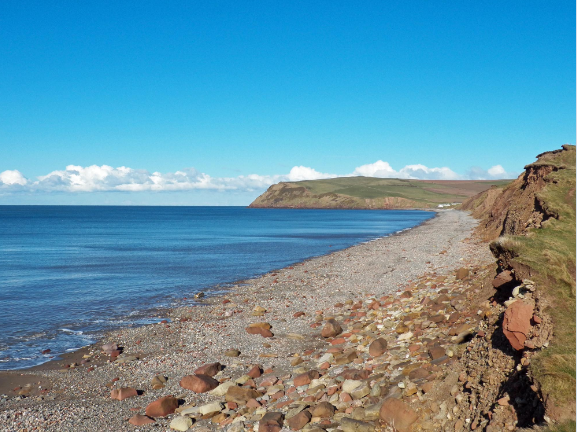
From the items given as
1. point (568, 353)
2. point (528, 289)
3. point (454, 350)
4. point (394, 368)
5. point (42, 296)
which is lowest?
point (42, 296)

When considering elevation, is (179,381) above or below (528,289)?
below

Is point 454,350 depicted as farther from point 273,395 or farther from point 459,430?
point 273,395

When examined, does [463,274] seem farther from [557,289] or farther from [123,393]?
[123,393]

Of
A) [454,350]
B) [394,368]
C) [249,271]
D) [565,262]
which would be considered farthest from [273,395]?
[249,271]

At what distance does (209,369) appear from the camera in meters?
14.4

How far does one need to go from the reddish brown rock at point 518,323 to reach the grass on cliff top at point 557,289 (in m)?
0.44

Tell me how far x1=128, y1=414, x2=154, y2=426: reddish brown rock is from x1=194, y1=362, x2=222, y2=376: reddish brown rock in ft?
9.29

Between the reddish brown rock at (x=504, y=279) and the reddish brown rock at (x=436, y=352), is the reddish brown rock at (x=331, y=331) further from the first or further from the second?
the reddish brown rock at (x=504, y=279)

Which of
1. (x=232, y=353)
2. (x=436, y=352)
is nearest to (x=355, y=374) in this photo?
(x=436, y=352)

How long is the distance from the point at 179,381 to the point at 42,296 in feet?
65.9

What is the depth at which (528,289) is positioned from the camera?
954cm

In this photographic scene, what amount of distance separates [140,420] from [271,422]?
379 cm

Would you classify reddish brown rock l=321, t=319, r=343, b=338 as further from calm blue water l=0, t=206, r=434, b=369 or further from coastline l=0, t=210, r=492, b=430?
calm blue water l=0, t=206, r=434, b=369

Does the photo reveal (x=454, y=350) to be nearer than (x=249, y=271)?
Yes
